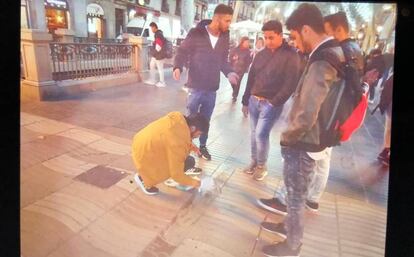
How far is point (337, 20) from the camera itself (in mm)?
1186

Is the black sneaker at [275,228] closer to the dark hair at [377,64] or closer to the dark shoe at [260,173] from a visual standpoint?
the dark shoe at [260,173]

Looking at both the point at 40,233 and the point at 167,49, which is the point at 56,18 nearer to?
the point at 167,49

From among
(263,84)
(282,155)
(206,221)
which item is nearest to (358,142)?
(282,155)

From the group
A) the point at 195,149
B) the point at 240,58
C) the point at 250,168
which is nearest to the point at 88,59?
the point at 195,149

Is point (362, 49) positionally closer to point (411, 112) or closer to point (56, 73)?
point (411, 112)

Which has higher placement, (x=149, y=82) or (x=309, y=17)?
(x=309, y=17)

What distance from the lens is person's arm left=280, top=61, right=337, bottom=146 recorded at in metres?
1.19

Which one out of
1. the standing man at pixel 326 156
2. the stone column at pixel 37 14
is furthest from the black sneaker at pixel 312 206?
the stone column at pixel 37 14

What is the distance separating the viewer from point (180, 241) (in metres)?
1.41

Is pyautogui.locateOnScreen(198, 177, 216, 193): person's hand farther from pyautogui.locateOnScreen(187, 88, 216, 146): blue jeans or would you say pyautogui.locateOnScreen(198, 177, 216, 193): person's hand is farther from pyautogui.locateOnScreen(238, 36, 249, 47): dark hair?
pyautogui.locateOnScreen(238, 36, 249, 47): dark hair

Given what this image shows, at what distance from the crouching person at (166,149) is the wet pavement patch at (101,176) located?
11 cm

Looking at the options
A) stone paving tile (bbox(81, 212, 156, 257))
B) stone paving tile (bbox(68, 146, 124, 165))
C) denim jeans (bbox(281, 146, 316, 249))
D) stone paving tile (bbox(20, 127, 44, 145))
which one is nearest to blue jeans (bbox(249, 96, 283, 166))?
denim jeans (bbox(281, 146, 316, 249))

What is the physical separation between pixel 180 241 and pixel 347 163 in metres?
1.00

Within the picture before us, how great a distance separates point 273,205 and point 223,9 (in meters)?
1.03
